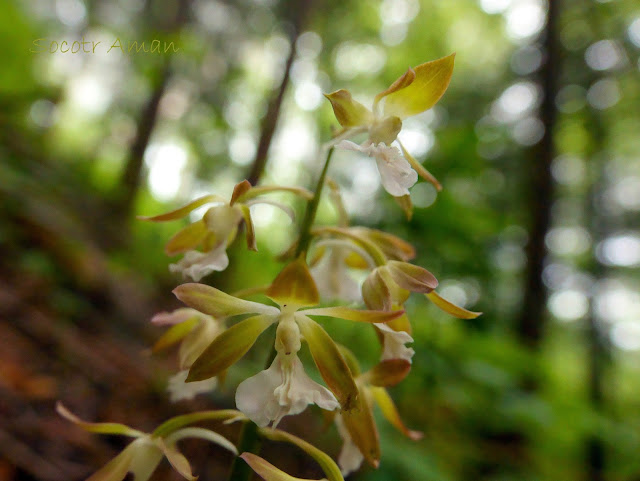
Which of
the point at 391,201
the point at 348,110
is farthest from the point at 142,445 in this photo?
the point at 391,201

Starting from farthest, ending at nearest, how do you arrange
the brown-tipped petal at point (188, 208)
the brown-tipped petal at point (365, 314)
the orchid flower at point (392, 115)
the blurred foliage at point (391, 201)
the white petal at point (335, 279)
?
1. the blurred foliage at point (391, 201)
2. the white petal at point (335, 279)
3. the brown-tipped petal at point (188, 208)
4. the orchid flower at point (392, 115)
5. the brown-tipped petal at point (365, 314)

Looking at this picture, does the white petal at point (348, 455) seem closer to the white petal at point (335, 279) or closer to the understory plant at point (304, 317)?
the understory plant at point (304, 317)

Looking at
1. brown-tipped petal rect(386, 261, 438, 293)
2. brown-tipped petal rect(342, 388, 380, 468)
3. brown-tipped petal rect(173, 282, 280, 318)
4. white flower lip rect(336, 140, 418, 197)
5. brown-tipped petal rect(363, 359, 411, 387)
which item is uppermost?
white flower lip rect(336, 140, 418, 197)

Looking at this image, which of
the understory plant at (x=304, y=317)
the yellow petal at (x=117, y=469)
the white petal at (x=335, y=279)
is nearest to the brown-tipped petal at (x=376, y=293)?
Answer: the understory plant at (x=304, y=317)

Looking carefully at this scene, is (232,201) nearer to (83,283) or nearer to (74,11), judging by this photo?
(83,283)

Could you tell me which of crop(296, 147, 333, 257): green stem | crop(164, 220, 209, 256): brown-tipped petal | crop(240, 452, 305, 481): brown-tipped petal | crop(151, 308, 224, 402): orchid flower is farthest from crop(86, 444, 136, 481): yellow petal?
crop(296, 147, 333, 257): green stem

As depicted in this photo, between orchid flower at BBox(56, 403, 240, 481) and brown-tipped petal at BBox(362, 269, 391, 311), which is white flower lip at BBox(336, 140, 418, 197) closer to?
brown-tipped petal at BBox(362, 269, 391, 311)
